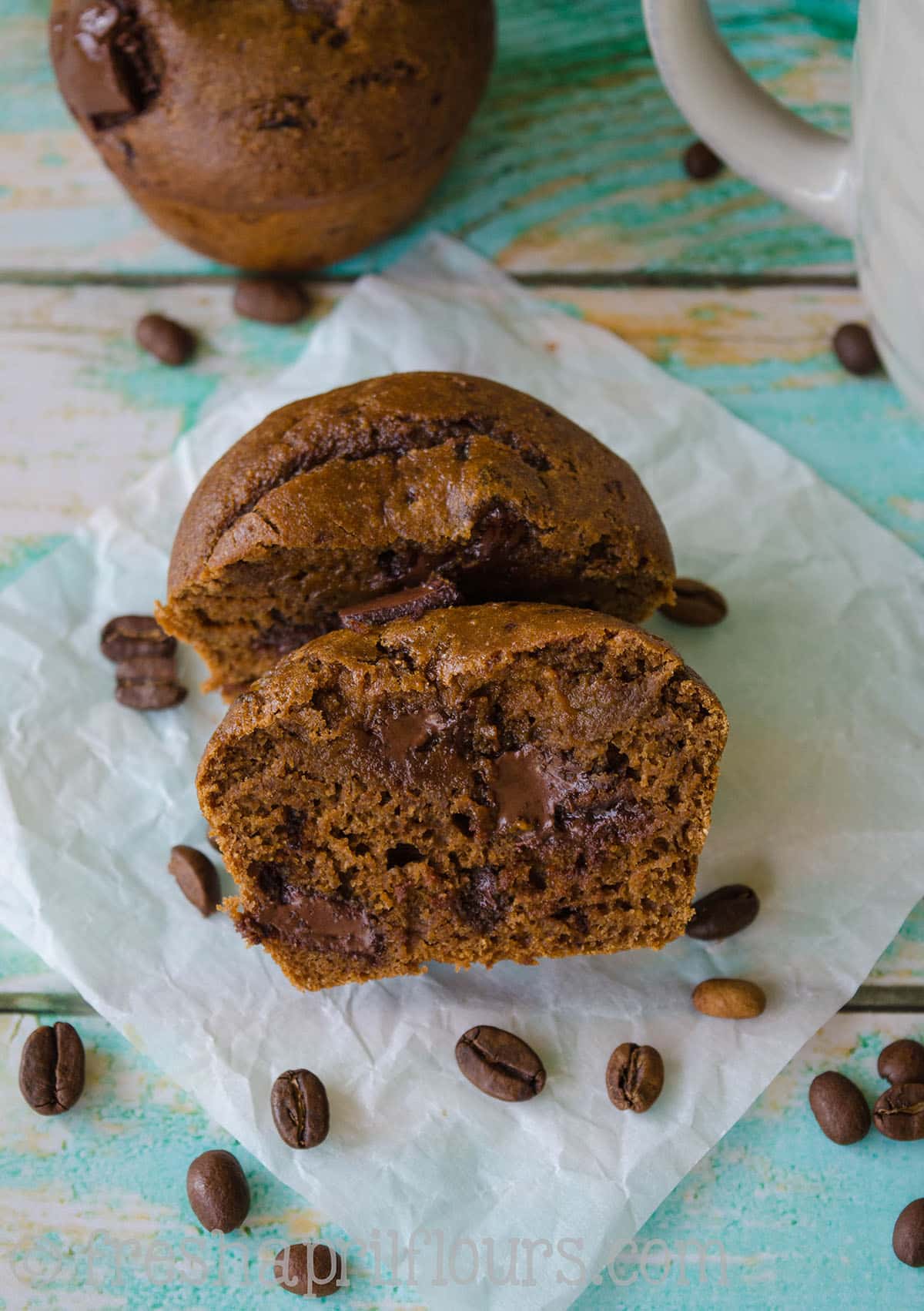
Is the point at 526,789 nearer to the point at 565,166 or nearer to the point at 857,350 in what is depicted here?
the point at 857,350

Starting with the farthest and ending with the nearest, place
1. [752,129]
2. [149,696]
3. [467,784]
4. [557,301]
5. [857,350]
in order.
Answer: [557,301]
[857,350]
[149,696]
[752,129]
[467,784]

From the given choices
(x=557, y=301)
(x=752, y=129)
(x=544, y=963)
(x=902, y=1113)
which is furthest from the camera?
(x=557, y=301)

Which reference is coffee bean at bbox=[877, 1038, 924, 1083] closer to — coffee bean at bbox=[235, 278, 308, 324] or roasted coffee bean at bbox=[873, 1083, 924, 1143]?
roasted coffee bean at bbox=[873, 1083, 924, 1143]

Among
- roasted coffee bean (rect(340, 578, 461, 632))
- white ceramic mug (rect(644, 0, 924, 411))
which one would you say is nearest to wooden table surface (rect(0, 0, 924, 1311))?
white ceramic mug (rect(644, 0, 924, 411))

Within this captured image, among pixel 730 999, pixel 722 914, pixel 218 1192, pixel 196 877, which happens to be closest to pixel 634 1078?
pixel 730 999

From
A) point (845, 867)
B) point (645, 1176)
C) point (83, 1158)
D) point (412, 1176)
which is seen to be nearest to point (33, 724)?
point (83, 1158)

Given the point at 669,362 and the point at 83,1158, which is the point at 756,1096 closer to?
the point at 83,1158
